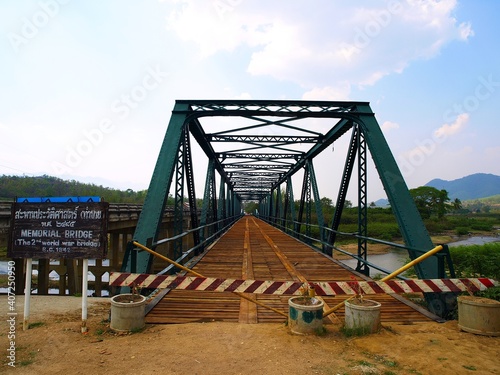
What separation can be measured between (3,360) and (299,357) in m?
3.13

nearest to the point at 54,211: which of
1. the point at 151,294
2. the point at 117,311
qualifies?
the point at 117,311

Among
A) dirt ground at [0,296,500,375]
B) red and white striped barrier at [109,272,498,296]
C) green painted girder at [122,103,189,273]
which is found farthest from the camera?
green painted girder at [122,103,189,273]

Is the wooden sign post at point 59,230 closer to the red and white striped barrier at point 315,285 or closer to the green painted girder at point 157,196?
the red and white striped barrier at point 315,285

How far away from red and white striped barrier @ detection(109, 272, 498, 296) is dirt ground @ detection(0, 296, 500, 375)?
1.54ft

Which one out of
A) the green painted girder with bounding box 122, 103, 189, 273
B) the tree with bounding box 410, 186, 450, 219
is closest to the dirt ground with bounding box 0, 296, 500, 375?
the green painted girder with bounding box 122, 103, 189, 273

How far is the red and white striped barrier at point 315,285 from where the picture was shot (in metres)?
4.16

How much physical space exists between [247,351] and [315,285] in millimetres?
1366

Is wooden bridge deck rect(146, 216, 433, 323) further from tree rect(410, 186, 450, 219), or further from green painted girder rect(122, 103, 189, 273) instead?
tree rect(410, 186, 450, 219)

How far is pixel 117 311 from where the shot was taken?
4.04 metres

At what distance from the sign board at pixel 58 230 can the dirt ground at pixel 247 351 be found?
1058 millimetres

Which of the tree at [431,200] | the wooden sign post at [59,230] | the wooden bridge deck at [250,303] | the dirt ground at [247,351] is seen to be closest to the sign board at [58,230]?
the wooden sign post at [59,230]

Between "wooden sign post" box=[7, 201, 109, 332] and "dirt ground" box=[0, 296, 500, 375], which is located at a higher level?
"wooden sign post" box=[7, 201, 109, 332]

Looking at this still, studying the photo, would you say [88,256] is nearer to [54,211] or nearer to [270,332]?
[54,211]

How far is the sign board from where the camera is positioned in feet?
13.9
